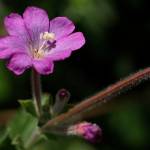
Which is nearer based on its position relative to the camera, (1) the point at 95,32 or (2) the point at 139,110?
(1) the point at 95,32

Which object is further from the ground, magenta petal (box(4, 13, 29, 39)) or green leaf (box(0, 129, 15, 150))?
magenta petal (box(4, 13, 29, 39))

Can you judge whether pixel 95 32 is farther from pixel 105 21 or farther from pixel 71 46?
pixel 71 46

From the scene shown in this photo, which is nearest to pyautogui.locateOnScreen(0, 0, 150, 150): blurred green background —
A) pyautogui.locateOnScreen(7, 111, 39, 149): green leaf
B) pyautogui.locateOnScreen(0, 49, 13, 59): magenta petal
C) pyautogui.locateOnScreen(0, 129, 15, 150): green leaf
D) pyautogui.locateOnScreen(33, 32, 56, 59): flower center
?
pyautogui.locateOnScreen(7, 111, 39, 149): green leaf

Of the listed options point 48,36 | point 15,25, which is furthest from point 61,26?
point 15,25

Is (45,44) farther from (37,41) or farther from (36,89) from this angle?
(36,89)

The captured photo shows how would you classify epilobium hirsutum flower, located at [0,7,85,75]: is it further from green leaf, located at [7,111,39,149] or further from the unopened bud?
green leaf, located at [7,111,39,149]

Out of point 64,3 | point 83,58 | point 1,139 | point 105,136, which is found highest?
point 64,3

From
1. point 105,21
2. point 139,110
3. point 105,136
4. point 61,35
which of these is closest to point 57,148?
point 105,136

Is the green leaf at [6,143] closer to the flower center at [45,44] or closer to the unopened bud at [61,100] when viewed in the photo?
the unopened bud at [61,100]
